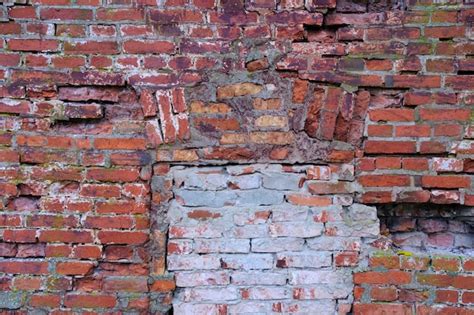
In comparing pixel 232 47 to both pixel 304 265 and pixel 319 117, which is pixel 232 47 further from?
pixel 304 265

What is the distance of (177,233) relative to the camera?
220cm

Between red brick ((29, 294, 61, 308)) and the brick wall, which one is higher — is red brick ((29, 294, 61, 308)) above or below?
below

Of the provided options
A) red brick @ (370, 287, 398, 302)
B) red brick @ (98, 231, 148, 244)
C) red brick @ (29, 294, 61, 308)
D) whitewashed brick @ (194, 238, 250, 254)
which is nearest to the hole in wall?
red brick @ (370, 287, 398, 302)

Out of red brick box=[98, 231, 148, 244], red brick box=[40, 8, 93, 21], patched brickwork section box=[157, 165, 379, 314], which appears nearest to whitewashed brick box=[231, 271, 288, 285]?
patched brickwork section box=[157, 165, 379, 314]

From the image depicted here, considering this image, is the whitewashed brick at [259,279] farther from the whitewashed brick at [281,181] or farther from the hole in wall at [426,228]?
the hole in wall at [426,228]

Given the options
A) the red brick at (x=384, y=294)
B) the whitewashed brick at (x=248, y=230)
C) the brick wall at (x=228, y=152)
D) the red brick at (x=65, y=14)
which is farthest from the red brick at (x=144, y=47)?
the red brick at (x=384, y=294)

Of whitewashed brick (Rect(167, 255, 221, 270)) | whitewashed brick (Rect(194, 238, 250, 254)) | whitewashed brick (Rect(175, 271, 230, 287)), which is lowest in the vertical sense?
whitewashed brick (Rect(175, 271, 230, 287))

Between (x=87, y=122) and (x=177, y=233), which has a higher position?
(x=87, y=122)

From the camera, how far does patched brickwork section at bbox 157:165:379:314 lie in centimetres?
221

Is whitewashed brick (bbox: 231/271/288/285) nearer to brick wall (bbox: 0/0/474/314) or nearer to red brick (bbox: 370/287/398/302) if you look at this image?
brick wall (bbox: 0/0/474/314)

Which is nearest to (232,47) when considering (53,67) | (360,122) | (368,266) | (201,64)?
(201,64)

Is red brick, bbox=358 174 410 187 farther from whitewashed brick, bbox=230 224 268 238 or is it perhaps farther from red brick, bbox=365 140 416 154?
whitewashed brick, bbox=230 224 268 238

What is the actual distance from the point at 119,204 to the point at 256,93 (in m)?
0.85

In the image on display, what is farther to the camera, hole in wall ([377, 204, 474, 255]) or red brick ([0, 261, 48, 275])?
hole in wall ([377, 204, 474, 255])
